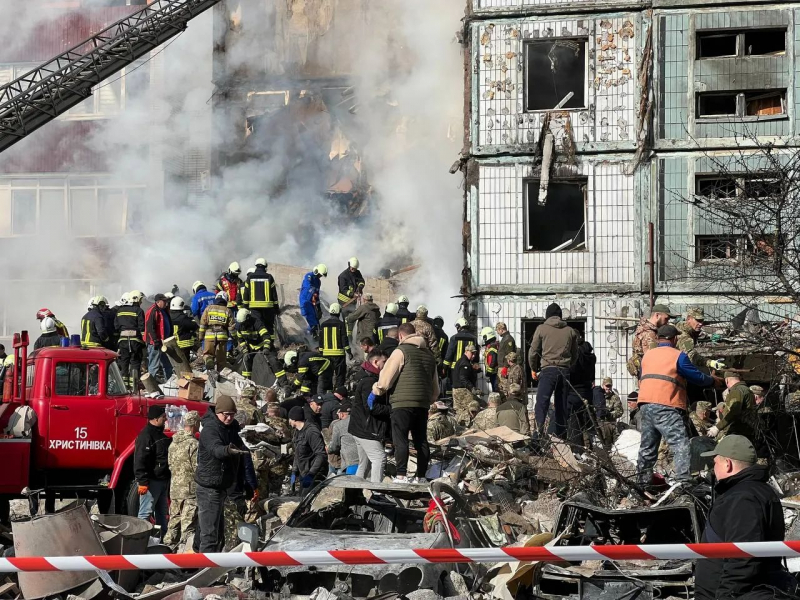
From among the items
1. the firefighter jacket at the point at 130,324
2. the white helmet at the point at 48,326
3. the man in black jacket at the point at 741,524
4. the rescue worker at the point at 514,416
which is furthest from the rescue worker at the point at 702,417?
the white helmet at the point at 48,326

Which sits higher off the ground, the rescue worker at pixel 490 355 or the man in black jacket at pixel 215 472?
the rescue worker at pixel 490 355

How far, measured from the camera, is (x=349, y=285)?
21.5 m

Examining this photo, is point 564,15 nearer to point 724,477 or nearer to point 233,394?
point 233,394

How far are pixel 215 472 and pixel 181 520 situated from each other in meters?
1.26

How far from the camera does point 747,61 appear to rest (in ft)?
67.5

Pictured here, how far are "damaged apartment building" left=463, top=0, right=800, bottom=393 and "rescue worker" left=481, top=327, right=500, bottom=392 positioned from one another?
44.6 inches

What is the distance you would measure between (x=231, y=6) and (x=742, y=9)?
18.9 m

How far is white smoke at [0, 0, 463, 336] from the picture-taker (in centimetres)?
3195

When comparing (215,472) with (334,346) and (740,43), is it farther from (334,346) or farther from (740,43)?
(740,43)

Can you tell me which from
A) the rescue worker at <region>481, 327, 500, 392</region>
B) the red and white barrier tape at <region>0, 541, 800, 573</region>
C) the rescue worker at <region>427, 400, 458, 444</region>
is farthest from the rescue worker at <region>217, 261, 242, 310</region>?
the red and white barrier tape at <region>0, 541, 800, 573</region>

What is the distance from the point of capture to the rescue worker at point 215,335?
2023cm

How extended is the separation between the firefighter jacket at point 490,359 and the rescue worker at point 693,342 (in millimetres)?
5452

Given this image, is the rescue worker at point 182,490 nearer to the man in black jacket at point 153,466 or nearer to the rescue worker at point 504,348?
the man in black jacket at point 153,466

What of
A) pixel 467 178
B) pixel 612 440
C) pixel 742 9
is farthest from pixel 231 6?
pixel 612 440
